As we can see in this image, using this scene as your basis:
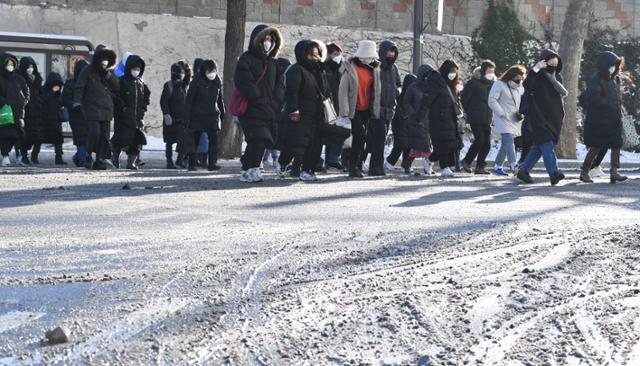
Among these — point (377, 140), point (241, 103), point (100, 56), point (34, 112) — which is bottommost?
point (377, 140)

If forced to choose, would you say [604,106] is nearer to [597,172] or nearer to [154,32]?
[597,172]

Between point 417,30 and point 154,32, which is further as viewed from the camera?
point 154,32

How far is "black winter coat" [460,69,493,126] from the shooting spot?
1709 centimetres

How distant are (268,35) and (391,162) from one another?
230 inches

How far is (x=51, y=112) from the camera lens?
61.1ft

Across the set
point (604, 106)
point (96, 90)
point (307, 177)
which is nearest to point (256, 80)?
point (307, 177)

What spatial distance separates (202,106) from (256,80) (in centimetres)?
368

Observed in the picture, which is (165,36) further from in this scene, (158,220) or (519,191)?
(158,220)

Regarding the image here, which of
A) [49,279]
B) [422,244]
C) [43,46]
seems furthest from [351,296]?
[43,46]

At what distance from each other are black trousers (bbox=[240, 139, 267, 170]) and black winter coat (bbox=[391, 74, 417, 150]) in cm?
372

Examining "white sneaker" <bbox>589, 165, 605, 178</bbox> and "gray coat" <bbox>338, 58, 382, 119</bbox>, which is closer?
"gray coat" <bbox>338, 58, 382, 119</bbox>

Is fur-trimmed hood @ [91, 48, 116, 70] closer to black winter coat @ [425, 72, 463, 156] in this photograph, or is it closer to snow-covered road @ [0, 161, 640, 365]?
black winter coat @ [425, 72, 463, 156]

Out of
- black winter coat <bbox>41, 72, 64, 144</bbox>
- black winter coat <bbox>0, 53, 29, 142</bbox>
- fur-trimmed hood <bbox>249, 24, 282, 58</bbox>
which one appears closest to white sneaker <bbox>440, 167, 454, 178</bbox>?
fur-trimmed hood <bbox>249, 24, 282, 58</bbox>

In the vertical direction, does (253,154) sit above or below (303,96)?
below
